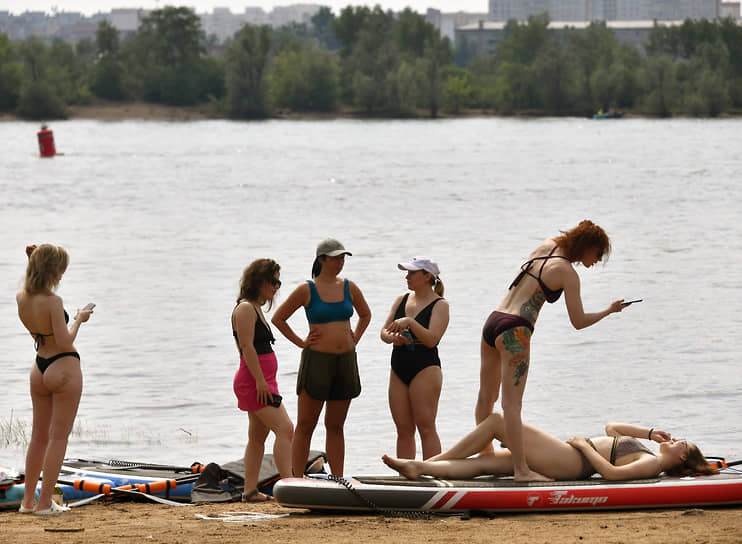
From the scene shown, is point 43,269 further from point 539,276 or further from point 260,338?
point 539,276

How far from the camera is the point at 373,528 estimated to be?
7.49 meters

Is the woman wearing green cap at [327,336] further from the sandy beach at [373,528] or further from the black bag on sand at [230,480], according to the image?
the sandy beach at [373,528]

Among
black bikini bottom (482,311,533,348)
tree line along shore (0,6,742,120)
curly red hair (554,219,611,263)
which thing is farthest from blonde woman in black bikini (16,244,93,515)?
tree line along shore (0,6,742,120)

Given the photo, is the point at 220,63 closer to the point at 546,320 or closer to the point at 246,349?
the point at 546,320

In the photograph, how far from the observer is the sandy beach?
7.11 meters

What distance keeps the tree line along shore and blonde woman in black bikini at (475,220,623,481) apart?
117m

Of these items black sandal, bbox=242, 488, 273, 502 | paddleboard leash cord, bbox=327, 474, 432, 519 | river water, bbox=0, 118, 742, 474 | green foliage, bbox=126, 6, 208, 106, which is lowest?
river water, bbox=0, 118, 742, 474

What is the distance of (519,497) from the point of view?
307 inches

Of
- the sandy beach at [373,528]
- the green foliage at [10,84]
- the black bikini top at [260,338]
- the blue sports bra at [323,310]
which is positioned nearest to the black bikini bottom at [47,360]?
the sandy beach at [373,528]

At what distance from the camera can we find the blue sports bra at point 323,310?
830 centimetres

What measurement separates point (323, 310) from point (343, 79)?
131 metres

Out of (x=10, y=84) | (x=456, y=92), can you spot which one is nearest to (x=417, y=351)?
(x=10, y=84)

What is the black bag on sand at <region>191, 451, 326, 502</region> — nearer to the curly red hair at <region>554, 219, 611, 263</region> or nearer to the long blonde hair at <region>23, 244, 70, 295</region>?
the long blonde hair at <region>23, 244, 70, 295</region>

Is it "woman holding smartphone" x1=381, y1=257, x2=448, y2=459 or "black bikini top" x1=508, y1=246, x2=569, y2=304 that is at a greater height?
"black bikini top" x1=508, y1=246, x2=569, y2=304
